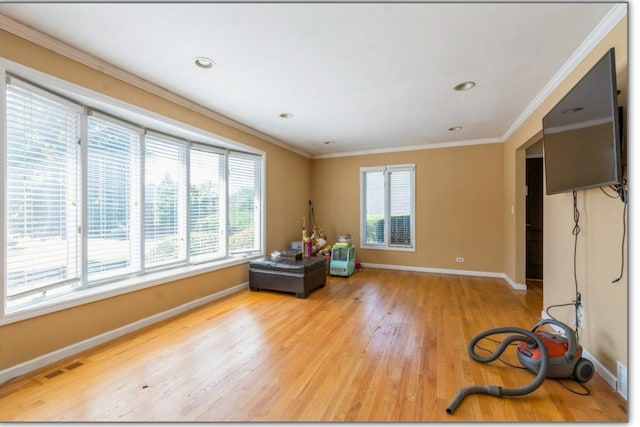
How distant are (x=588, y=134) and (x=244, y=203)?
4.12 meters

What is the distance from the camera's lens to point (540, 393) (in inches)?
69.2

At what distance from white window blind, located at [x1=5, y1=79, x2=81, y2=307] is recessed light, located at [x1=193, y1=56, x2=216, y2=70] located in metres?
1.21

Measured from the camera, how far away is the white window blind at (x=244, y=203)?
14.0ft

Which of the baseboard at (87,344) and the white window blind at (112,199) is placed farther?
the white window blind at (112,199)

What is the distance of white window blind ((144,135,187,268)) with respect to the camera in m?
3.17

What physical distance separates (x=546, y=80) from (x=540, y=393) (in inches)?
110

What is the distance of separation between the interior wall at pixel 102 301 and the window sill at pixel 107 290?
0.05 meters

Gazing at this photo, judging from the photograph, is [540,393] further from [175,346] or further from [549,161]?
[175,346]

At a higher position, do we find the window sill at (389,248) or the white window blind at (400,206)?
the white window blind at (400,206)

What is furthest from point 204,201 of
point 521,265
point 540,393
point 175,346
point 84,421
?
point 521,265

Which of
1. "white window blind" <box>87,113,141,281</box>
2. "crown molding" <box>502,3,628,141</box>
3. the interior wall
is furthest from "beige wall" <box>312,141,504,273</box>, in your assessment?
"white window blind" <box>87,113,141,281</box>

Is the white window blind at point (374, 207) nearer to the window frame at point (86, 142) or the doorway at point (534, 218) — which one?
the doorway at point (534, 218)

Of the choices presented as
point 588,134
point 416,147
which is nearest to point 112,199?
point 588,134

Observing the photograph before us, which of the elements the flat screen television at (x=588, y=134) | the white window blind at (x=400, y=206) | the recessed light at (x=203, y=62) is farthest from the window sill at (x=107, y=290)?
the flat screen television at (x=588, y=134)
